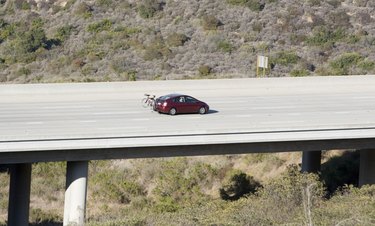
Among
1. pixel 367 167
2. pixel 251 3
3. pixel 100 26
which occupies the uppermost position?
pixel 251 3

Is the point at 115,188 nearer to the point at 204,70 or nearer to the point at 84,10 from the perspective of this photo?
the point at 204,70

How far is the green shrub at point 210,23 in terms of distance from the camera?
226 feet

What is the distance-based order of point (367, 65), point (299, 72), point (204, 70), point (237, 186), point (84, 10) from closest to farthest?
point (237, 186) < point (299, 72) < point (204, 70) < point (367, 65) < point (84, 10)

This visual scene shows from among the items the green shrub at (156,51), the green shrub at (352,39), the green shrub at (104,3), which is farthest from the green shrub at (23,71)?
the green shrub at (352,39)

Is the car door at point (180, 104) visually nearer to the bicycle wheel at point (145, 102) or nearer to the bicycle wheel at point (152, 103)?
the bicycle wheel at point (152, 103)

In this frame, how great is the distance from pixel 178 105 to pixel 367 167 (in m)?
8.50

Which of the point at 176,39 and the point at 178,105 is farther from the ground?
the point at 178,105

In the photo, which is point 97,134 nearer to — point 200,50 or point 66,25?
point 200,50

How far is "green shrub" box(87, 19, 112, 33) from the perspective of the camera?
68.6 metres

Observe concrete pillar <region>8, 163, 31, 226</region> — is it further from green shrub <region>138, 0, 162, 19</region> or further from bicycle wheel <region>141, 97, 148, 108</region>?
green shrub <region>138, 0, 162, 19</region>

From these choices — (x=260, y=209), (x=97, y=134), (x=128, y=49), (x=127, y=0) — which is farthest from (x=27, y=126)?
(x=127, y=0)

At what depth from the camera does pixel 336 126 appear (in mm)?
30922

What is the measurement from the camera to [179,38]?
66.0 metres

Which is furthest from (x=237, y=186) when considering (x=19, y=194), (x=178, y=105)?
(x=19, y=194)
